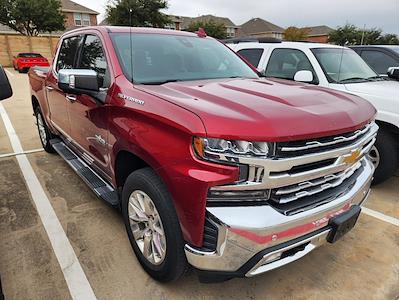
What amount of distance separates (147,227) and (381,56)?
250 inches

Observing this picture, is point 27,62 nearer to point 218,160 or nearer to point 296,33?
point 218,160

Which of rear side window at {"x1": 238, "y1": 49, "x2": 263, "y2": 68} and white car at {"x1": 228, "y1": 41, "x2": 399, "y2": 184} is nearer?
white car at {"x1": 228, "y1": 41, "x2": 399, "y2": 184}

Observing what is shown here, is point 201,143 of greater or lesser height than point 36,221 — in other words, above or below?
above

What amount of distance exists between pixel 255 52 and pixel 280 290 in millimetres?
4413

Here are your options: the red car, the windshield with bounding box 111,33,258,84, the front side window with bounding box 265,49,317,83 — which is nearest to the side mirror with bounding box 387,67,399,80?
the front side window with bounding box 265,49,317,83

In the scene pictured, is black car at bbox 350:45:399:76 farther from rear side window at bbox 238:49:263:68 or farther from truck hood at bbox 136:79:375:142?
truck hood at bbox 136:79:375:142

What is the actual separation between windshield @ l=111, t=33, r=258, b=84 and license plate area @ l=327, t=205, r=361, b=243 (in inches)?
63.7

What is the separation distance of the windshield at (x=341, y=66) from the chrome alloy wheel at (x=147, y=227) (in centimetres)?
353

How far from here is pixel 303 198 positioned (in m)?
2.00

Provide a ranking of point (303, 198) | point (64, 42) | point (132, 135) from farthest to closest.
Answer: point (64, 42), point (132, 135), point (303, 198)

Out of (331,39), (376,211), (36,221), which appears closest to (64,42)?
(36,221)

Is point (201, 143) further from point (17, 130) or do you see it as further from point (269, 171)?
point (17, 130)

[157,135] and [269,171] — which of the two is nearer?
[269,171]

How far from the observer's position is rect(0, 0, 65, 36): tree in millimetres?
30469
